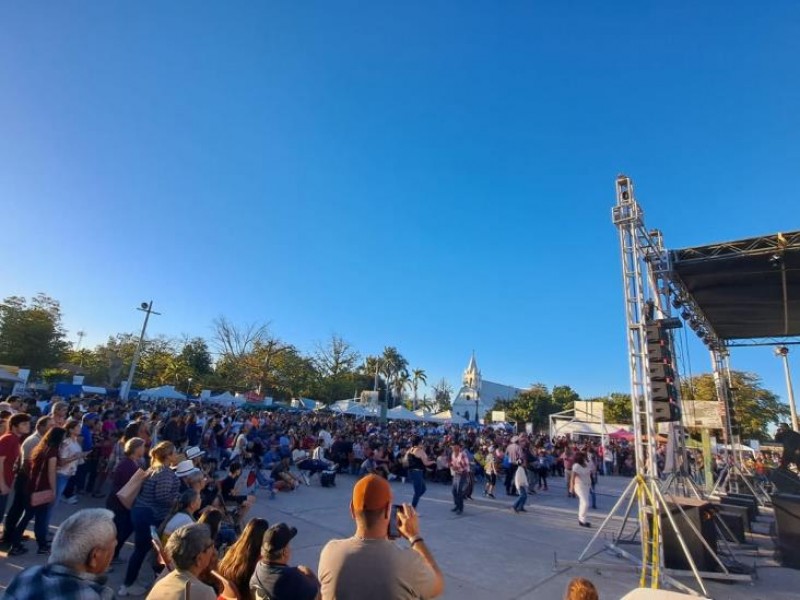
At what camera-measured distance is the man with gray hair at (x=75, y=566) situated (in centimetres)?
191

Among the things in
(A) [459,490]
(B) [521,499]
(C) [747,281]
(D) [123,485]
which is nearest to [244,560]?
(D) [123,485]

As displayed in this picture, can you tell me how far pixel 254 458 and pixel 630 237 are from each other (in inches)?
438

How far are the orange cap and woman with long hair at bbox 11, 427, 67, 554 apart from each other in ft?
16.7

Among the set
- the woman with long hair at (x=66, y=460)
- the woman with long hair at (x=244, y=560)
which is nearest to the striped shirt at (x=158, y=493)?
the woman with long hair at (x=244, y=560)

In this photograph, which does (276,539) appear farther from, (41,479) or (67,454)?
(67,454)

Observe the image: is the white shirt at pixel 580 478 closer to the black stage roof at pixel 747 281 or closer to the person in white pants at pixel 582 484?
the person in white pants at pixel 582 484

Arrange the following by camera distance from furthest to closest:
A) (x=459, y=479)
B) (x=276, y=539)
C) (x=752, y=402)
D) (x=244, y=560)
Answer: (x=752, y=402), (x=459, y=479), (x=244, y=560), (x=276, y=539)

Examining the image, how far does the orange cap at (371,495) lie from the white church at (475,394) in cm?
7811

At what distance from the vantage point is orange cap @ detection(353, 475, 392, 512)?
2055 mm

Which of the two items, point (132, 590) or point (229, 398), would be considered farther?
point (229, 398)

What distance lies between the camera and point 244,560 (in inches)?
120

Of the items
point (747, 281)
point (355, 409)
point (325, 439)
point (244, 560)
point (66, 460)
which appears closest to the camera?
point (244, 560)

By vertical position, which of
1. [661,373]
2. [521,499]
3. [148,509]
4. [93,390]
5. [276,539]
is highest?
[661,373]

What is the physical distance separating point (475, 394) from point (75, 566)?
85.9 m
